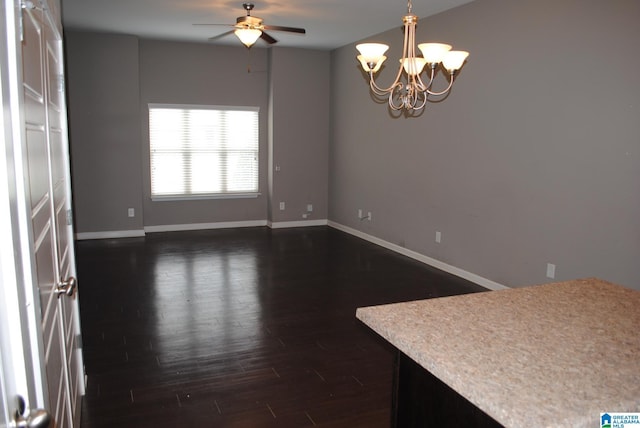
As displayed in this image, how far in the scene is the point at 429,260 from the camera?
569 cm

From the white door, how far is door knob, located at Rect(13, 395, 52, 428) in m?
→ 0.07

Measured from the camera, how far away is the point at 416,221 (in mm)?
5922

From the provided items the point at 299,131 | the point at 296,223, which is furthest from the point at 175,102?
the point at 296,223

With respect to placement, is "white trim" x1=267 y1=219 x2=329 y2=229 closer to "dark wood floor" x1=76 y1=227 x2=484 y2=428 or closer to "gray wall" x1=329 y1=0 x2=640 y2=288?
"dark wood floor" x1=76 y1=227 x2=484 y2=428

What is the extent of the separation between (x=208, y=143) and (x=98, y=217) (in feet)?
6.26

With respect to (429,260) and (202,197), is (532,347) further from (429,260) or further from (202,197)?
(202,197)

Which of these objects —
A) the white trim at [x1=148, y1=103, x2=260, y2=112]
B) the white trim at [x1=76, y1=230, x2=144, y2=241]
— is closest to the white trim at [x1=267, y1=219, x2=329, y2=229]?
the white trim at [x1=148, y1=103, x2=260, y2=112]

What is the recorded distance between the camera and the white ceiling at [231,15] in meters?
4.97

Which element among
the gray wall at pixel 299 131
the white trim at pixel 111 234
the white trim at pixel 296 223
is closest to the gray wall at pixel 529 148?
the gray wall at pixel 299 131

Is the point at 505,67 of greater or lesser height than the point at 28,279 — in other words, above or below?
above

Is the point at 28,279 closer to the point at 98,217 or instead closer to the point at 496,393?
the point at 496,393

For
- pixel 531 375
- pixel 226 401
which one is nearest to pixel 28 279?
pixel 531 375

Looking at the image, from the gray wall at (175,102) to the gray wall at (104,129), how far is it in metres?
0.01

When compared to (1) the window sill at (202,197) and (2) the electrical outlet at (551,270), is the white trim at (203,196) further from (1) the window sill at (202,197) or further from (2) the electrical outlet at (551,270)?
(2) the electrical outlet at (551,270)
